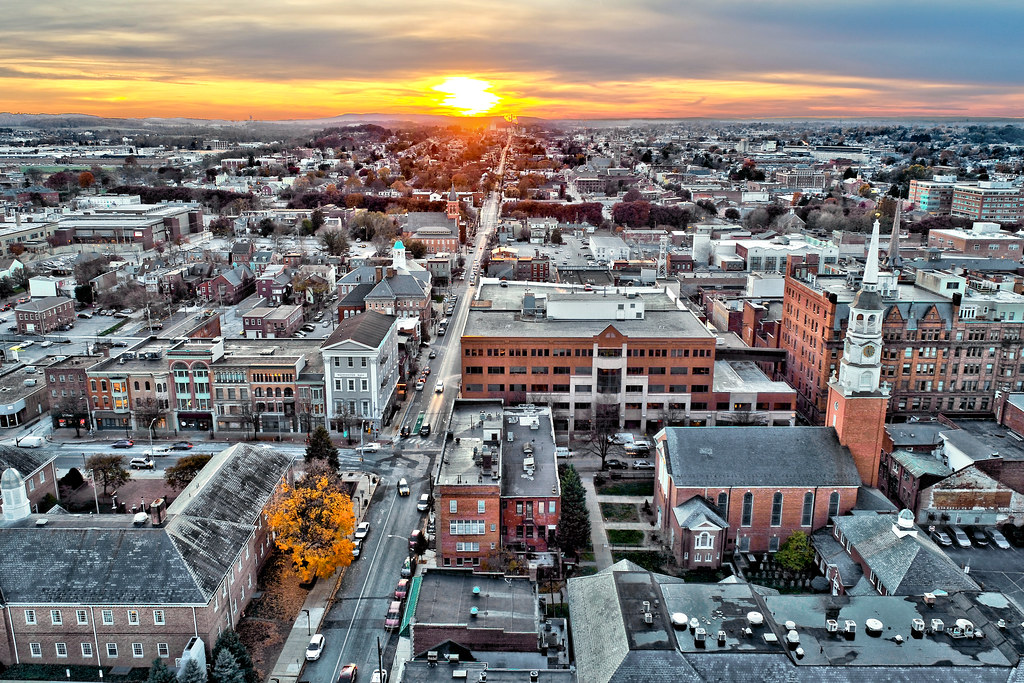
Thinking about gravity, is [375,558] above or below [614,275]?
below

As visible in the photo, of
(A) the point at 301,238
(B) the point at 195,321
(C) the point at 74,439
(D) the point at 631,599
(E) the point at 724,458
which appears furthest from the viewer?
(A) the point at 301,238

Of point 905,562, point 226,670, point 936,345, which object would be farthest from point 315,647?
point 936,345

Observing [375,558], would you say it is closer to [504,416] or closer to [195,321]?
[504,416]

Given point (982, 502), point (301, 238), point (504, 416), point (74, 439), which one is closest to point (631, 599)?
point (504, 416)

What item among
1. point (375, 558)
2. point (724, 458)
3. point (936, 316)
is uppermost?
point (936, 316)

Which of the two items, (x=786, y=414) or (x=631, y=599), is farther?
(x=786, y=414)

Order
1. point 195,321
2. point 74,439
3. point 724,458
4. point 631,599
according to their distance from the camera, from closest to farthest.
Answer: point 631,599
point 724,458
point 74,439
point 195,321

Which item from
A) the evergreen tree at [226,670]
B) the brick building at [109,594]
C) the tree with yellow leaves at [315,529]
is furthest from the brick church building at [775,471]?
the brick building at [109,594]
